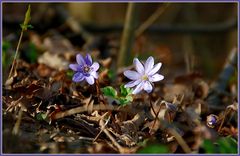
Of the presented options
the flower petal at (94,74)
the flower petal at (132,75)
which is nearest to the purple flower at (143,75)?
the flower petal at (132,75)

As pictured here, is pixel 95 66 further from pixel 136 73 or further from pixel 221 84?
pixel 221 84

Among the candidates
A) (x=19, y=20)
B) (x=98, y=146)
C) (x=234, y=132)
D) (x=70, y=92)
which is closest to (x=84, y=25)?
(x=19, y=20)

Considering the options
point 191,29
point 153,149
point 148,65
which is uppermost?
point 148,65

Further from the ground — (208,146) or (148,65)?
(148,65)

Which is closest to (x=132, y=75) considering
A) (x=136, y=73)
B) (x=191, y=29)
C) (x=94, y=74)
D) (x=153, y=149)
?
(x=136, y=73)

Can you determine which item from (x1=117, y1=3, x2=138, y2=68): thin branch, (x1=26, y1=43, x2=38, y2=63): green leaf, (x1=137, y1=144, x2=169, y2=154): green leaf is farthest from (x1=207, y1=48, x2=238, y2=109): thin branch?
(x1=26, y1=43, x2=38, y2=63): green leaf

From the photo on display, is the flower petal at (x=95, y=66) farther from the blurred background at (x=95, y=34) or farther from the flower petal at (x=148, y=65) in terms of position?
the blurred background at (x=95, y=34)

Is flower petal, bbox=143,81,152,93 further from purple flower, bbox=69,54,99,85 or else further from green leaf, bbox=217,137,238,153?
green leaf, bbox=217,137,238,153
